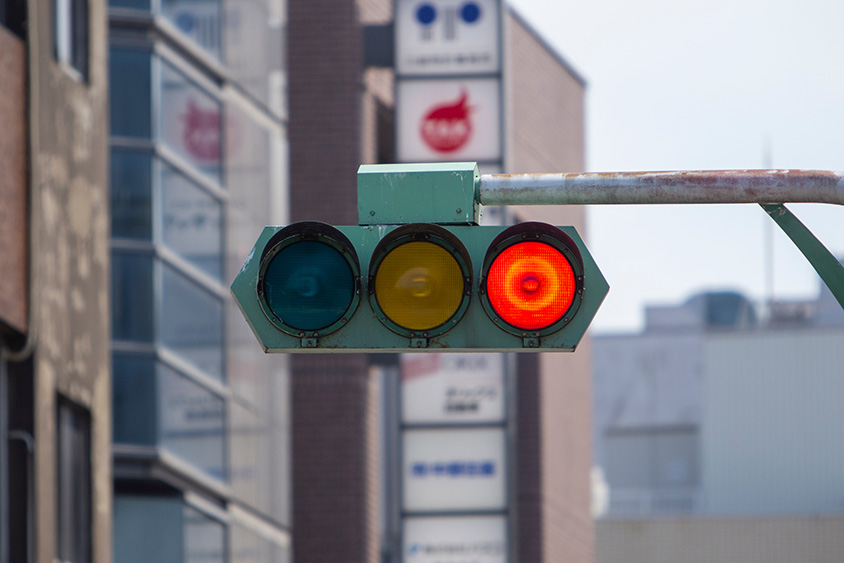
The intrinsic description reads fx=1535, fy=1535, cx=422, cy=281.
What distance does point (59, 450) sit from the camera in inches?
428

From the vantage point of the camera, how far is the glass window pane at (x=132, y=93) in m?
14.6

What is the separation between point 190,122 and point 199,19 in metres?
1.08

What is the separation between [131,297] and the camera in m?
14.5

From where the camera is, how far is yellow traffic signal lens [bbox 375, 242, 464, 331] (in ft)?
14.0

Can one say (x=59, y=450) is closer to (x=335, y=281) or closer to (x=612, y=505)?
(x=335, y=281)

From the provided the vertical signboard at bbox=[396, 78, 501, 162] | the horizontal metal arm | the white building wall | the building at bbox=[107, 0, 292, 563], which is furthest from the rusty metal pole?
the white building wall

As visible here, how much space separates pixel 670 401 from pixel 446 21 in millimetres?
43587

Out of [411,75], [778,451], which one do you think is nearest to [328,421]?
[411,75]

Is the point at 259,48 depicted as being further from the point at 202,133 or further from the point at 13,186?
the point at 13,186

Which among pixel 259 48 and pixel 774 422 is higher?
pixel 259 48

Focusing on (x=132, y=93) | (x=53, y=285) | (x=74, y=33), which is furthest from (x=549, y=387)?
(x=53, y=285)

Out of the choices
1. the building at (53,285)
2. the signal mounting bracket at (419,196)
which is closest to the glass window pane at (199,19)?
the building at (53,285)

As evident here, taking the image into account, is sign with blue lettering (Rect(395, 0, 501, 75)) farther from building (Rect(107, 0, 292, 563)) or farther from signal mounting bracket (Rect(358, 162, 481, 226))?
signal mounting bracket (Rect(358, 162, 481, 226))

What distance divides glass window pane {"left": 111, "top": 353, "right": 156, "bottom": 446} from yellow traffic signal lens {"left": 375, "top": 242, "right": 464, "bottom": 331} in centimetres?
1042
